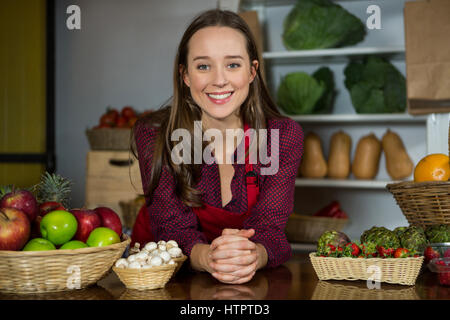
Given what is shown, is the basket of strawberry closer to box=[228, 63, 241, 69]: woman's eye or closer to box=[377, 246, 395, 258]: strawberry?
box=[377, 246, 395, 258]: strawberry

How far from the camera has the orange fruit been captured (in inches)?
65.1

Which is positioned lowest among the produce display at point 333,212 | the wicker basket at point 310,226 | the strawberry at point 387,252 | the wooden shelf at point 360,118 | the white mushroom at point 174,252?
the wicker basket at point 310,226

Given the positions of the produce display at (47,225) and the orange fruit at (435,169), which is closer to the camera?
the produce display at (47,225)

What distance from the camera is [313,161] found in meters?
3.23

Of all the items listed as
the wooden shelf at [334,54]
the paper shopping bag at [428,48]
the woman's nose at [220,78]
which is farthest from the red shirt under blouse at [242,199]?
the wooden shelf at [334,54]

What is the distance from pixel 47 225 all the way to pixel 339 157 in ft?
7.79

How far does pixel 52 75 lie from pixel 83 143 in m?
0.58

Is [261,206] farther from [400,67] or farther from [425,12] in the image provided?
[400,67]

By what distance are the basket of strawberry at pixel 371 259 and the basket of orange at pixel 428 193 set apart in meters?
0.39

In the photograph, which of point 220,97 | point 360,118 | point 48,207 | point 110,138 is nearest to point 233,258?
point 48,207

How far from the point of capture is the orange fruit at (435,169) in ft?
5.43

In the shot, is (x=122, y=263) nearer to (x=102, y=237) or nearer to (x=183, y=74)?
(x=102, y=237)

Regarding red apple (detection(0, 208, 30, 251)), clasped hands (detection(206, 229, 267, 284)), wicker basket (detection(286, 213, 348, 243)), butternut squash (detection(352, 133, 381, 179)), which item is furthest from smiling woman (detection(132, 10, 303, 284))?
butternut squash (detection(352, 133, 381, 179))

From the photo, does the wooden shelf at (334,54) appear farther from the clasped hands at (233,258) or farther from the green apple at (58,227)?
the green apple at (58,227)
